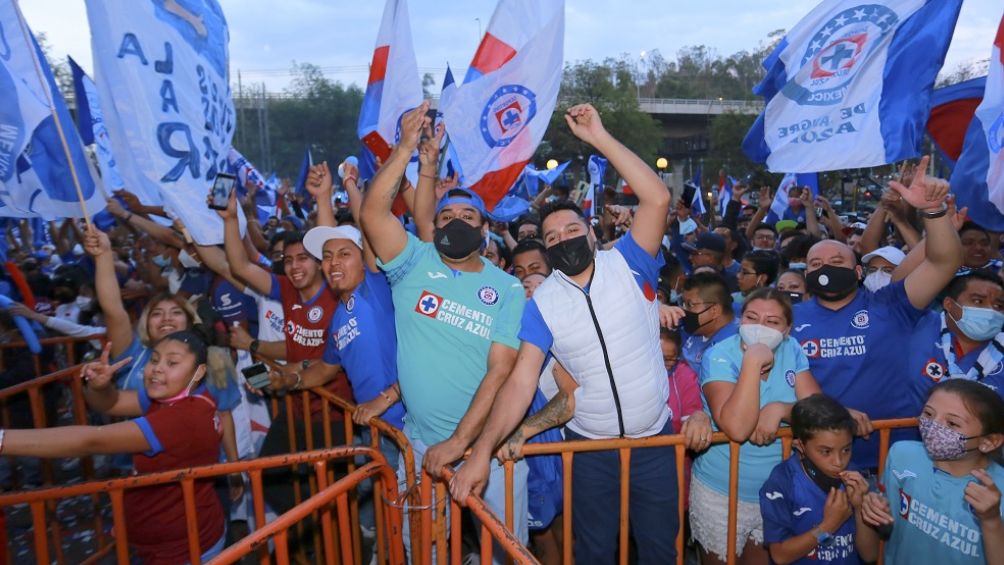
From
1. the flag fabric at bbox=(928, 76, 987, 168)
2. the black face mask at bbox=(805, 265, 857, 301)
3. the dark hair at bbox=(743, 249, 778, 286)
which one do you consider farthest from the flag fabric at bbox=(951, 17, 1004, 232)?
the dark hair at bbox=(743, 249, 778, 286)

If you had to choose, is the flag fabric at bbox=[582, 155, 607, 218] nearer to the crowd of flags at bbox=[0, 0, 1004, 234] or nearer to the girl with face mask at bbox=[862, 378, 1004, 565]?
the crowd of flags at bbox=[0, 0, 1004, 234]

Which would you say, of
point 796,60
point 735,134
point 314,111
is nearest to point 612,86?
point 735,134

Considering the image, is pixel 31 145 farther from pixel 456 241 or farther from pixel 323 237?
pixel 456 241

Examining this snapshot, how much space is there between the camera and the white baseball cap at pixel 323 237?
4.20m

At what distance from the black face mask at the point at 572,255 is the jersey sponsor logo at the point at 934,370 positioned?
231cm

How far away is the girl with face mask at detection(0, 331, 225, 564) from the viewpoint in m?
3.14

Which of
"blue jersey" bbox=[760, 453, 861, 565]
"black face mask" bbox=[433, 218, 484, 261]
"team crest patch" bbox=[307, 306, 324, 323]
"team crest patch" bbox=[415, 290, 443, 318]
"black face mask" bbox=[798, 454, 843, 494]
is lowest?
"blue jersey" bbox=[760, 453, 861, 565]

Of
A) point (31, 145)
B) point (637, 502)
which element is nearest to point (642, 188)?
point (637, 502)

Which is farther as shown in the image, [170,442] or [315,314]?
[315,314]

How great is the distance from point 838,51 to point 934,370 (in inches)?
110

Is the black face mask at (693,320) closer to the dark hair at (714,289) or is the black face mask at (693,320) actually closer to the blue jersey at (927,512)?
the dark hair at (714,289)

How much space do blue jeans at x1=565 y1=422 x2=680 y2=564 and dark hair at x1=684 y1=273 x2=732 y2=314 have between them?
42.6 inches

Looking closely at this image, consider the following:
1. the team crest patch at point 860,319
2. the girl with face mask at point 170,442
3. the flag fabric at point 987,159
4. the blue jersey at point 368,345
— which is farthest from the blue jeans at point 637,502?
the flag fabric at point 987,159

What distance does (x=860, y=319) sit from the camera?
3.85 metres
